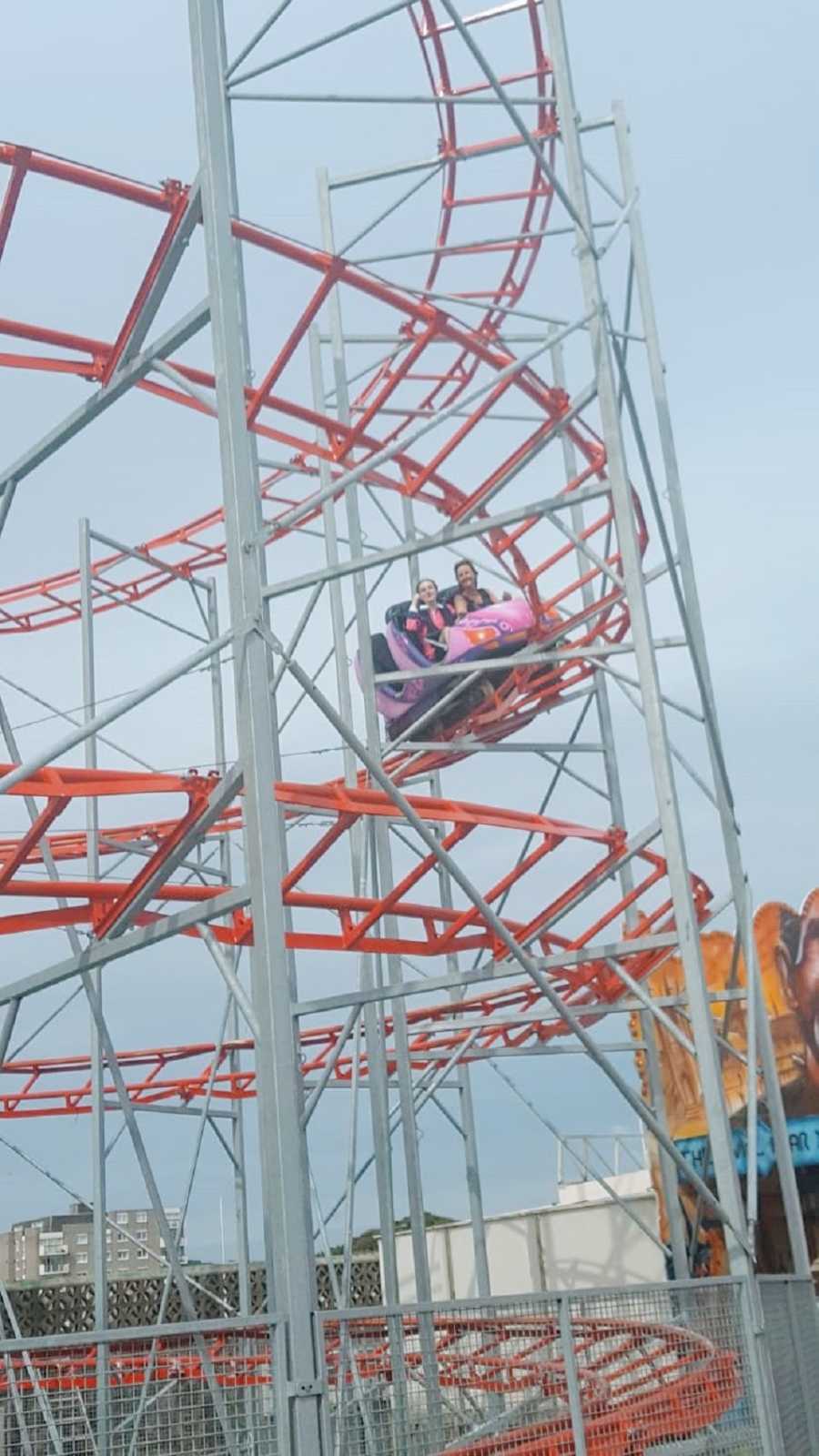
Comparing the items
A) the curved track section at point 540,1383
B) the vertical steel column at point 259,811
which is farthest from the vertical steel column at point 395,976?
the vertical steel column at point 259,811

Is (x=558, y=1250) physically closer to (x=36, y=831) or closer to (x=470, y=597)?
(x=470, y=597)

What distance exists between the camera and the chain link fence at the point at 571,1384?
5.70m

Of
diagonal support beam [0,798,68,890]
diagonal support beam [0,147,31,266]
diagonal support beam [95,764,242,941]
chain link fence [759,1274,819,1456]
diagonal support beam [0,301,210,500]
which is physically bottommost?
chain link fence [759,1274,819,1456]

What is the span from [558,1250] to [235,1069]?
436 centimetres

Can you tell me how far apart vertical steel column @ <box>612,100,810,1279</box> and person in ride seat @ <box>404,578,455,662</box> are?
127 inches

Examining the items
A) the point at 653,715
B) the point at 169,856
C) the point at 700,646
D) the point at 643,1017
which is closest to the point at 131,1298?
the point at 643,1017

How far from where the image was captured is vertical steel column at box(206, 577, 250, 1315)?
47.7 feet

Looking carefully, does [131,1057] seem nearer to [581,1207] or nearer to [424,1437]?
[581,1207]

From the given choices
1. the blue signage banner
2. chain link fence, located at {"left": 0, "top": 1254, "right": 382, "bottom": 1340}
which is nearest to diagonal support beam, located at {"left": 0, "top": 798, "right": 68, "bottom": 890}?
the blue signage banner

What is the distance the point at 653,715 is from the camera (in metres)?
8.53

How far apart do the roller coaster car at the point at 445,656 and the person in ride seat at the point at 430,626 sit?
49mm

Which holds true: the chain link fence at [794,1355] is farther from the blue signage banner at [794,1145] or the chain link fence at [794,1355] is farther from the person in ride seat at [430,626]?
the person in ride seat at [430,626]

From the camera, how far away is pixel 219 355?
22.3 feet

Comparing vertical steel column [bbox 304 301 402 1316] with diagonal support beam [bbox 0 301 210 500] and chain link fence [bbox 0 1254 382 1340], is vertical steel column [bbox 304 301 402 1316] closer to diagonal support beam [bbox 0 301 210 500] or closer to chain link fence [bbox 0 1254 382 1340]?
diagonal support beam [bbox 0 301 210 500]
